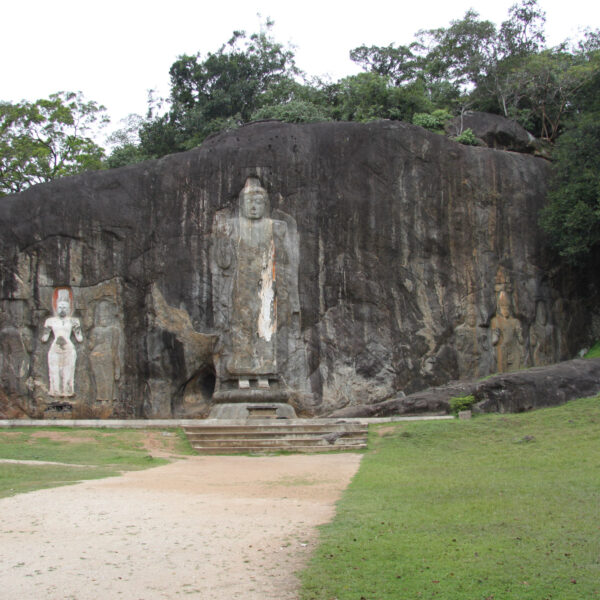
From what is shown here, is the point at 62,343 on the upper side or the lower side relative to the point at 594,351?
upper

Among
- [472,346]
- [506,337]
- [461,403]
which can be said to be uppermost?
[506,337]

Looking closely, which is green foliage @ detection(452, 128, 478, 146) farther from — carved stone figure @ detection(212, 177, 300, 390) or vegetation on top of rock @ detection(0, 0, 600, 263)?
carved stone figure @ detection(212, 177, 300, 390)

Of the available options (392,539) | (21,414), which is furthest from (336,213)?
(392,539)

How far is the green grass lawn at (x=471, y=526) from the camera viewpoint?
20.0 feet

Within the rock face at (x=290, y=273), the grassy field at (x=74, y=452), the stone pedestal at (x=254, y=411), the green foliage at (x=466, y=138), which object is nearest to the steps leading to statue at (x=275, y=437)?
the grassy field at (x=74, y=452)

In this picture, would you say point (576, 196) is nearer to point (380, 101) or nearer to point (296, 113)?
point (380, 101)

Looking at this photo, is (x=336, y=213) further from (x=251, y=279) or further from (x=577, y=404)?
(x=577, y=404)

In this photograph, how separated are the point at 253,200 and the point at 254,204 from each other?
135 millimetres

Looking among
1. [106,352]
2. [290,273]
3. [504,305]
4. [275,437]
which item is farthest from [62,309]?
[504,305]

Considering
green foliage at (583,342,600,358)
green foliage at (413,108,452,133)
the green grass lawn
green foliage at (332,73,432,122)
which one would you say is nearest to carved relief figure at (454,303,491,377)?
green foliage at (583,342,600,358)

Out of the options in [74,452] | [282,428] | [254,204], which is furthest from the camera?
[254,204]

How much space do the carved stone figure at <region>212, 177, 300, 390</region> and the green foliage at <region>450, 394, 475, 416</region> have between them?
5.62 m

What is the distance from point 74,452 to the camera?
15586mm

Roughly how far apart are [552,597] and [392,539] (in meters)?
1.96
